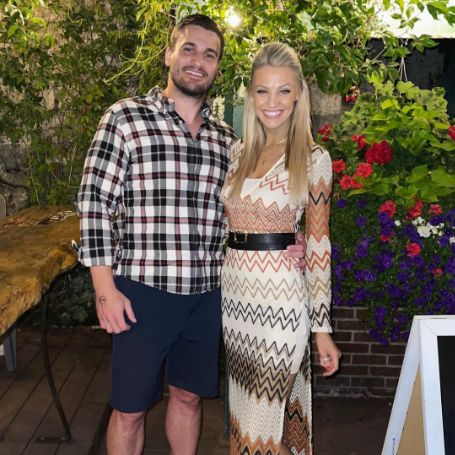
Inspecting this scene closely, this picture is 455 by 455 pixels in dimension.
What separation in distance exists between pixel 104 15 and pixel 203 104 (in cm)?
255

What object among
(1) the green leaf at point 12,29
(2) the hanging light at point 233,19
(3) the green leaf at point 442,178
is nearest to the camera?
(3) the green leaf at point 442,178

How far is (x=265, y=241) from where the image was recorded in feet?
6.46

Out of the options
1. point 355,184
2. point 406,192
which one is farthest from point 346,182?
point 406,192

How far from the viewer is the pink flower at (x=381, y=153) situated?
302 cm

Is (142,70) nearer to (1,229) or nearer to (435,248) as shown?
(1,229)

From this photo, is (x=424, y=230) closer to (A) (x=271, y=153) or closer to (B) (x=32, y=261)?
(A) (x=271, y=153)

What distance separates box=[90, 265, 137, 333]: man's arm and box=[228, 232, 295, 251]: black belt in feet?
1.50

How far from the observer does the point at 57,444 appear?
2.87 meters

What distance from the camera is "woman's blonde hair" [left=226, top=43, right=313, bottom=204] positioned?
192 cm

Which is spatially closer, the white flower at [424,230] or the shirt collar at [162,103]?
the shirt collar at [162,103]

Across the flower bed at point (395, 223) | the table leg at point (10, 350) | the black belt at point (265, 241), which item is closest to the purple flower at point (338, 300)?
the flower bed at point (395, 223)

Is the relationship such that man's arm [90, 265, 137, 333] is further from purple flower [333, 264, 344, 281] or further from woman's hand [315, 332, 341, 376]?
purple flower [333, 264, 344, 281]

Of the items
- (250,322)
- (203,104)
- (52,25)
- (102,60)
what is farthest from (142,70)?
(250,322)

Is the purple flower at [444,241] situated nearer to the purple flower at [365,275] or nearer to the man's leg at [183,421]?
the purple flower at [365,275]
